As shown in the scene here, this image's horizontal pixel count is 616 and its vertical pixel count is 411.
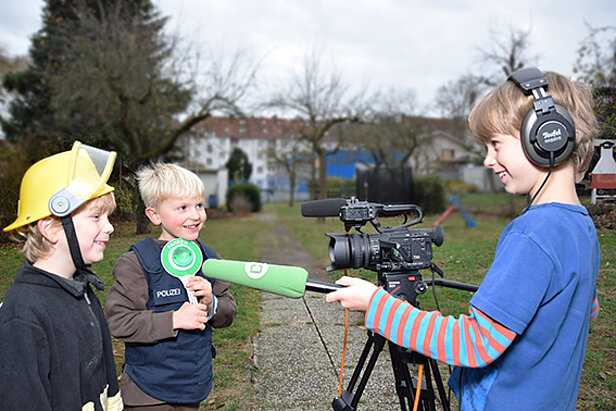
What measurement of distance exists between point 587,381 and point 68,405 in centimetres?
338

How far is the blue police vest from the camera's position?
1906mm

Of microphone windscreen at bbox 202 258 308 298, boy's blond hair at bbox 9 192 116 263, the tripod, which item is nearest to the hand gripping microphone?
microphone windscreen at bbox 202 258 308 298

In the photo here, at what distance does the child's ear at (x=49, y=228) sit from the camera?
4.83 ft

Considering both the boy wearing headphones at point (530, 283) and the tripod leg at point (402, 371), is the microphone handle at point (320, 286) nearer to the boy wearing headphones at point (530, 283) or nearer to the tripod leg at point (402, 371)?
the boy wearing headphones at point (530, 283)

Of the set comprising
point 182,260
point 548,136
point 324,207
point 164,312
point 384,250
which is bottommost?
point 164,312

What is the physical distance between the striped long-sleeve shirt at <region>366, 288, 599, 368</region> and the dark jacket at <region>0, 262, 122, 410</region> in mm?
1120

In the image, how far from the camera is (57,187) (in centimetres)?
148

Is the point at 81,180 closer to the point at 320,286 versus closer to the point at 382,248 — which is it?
the point at 320,286

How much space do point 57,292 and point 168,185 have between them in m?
0.73

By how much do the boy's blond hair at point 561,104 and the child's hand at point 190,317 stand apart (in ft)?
4.81

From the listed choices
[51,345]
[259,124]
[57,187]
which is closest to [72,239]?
[57,187]

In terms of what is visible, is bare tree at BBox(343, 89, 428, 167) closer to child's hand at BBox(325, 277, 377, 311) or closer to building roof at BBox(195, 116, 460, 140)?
building roof at BBox(195, 116, 460, 140)

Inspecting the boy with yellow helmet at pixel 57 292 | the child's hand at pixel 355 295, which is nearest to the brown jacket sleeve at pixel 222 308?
the boy with yellow helmet at pixel 57 292

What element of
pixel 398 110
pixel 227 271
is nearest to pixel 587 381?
pixel 227 271
